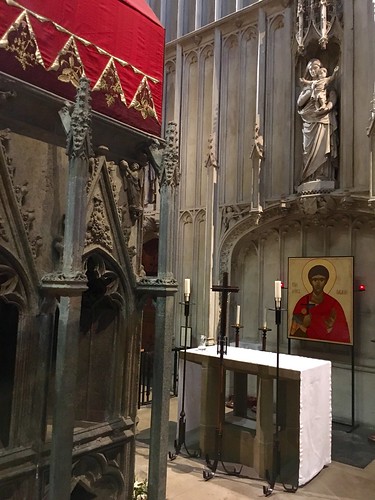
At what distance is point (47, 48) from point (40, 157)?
485 millimetres

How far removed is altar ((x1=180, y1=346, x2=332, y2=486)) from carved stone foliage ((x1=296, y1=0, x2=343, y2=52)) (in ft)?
16.1

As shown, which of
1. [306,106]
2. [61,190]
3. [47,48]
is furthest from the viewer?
[306,106]

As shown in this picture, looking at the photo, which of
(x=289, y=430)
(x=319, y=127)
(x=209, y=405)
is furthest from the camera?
(x=319, y=127)

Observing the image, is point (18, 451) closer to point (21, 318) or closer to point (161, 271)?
point (21, 318)

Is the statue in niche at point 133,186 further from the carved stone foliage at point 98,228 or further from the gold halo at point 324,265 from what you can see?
the gold halo at point 324,265

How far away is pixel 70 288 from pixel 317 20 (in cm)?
661

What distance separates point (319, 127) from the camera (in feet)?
20.9

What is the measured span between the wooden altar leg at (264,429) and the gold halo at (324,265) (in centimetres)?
244

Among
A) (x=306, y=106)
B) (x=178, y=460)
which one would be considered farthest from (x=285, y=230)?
(x=178, y=460)

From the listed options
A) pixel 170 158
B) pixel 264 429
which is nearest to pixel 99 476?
pixel 170 158

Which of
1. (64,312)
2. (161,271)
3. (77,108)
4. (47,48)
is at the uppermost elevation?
(47,48)

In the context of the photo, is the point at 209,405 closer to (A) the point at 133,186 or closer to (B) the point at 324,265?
(B) the point at 324,265

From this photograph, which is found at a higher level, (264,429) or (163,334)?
(163,334)

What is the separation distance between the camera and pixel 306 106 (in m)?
6.54
